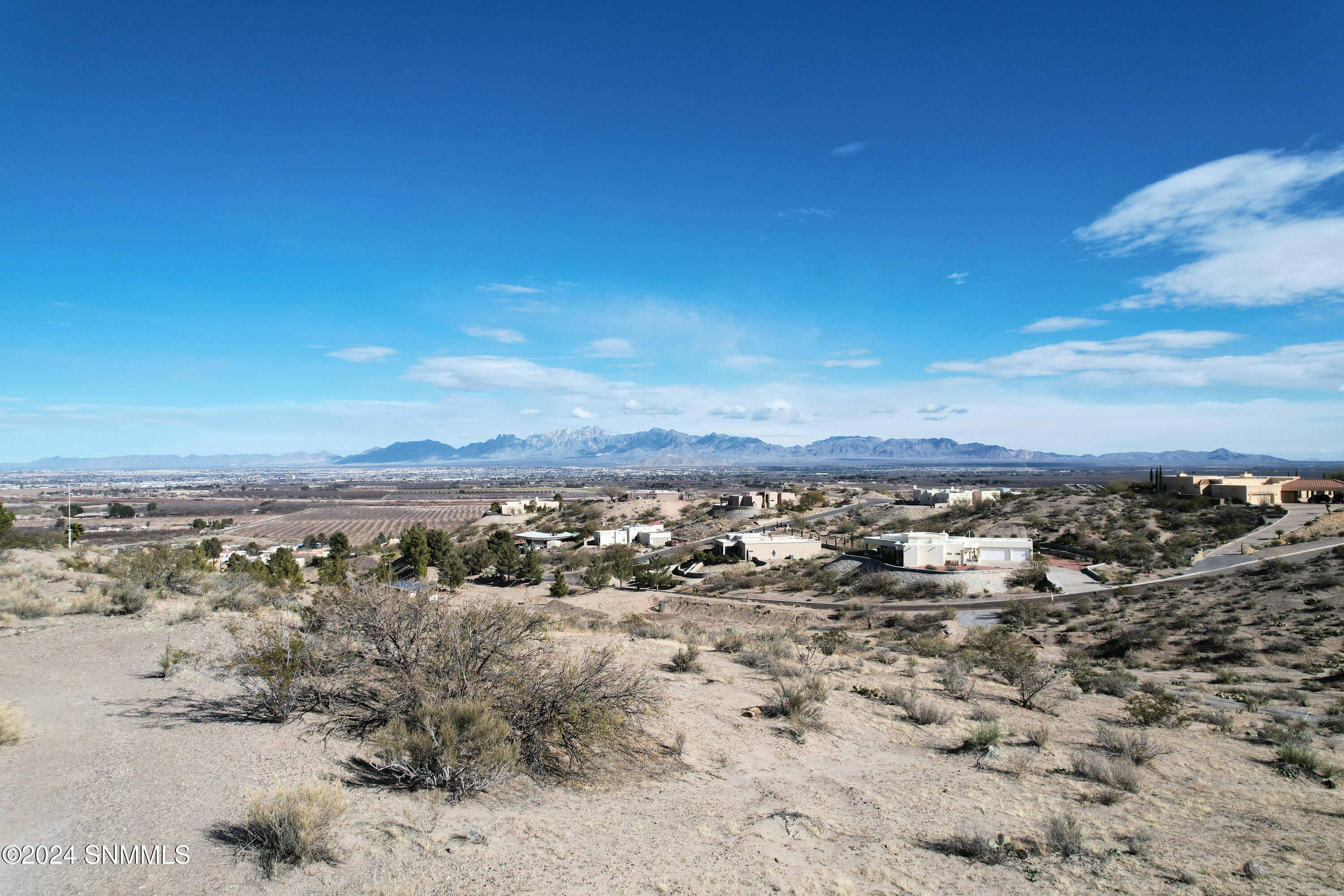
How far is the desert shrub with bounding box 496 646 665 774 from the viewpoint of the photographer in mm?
8562

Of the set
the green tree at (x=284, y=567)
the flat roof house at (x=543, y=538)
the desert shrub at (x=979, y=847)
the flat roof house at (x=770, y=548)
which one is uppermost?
the desert shrub at (x=979, y=847)

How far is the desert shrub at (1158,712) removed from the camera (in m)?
12.9

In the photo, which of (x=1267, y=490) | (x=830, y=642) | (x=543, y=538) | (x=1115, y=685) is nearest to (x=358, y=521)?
(x=543, y=538)

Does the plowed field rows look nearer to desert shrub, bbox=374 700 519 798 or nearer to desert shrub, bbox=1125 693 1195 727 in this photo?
desert shrub, bbox=374 700 519 798

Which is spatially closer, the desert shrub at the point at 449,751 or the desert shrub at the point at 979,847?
the desert shrub at the point at 979,847

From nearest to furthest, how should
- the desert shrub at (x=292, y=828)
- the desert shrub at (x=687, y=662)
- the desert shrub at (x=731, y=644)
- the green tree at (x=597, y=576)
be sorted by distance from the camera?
the desert shrub at (x=292, y=828) < the desert shrub at (x=687, y=662) < the desert shrub at (x=731, y=644) < the green tree at (x=597, y=576)

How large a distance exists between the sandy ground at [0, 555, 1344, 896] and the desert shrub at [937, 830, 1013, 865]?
139 millimetres

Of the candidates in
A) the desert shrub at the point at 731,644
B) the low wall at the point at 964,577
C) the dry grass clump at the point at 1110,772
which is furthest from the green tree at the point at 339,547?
the dry grass clump at the point at 1110,772

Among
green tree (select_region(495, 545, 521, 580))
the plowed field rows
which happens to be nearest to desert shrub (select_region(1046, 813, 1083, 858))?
green tree (select_region(495, 545, 521, 580))

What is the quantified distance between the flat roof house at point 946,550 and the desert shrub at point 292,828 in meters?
37.8

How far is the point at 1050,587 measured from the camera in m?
34.9

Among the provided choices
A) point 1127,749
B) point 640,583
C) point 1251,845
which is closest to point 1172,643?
point 1127,749

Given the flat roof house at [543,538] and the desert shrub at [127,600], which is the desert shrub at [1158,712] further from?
the flat roof house at [543,538]

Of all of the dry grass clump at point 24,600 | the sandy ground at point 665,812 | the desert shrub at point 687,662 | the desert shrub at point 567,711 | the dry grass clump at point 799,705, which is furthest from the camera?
the desert shrub at point 687,662
